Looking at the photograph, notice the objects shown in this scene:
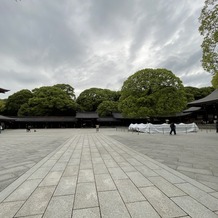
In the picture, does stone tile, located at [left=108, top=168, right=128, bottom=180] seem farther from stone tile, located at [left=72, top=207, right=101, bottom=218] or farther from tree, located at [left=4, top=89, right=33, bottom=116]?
tree, located at [left=4, top=89, right=33, bottom=116]

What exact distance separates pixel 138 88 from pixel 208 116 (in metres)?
18.7

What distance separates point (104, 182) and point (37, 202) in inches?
58.6

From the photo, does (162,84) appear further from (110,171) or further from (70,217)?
(70,217)

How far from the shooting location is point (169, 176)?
404 cm

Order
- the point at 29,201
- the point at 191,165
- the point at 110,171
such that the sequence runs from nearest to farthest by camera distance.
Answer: the point at 29,201 → the point at 110,171 → the point at 191,165

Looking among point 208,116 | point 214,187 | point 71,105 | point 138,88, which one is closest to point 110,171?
point 214,187

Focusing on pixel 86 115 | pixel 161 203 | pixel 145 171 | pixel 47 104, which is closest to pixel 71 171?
pixel 145 171

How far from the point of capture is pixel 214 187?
11.0 ft

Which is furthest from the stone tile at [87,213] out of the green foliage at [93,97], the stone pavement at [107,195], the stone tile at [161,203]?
the green foliage at [93,97]

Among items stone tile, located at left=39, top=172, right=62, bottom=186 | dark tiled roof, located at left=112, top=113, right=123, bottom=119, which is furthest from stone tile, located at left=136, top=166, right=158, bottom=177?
dark tiled roof, located at left=112, top=113, right=123, bottom=119

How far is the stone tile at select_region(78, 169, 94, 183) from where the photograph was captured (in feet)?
12.6

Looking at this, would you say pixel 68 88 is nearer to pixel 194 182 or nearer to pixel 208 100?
pixel 208 100

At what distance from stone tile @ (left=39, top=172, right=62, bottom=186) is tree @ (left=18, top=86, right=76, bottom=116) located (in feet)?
129

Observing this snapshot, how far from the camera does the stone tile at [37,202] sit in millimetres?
2496
